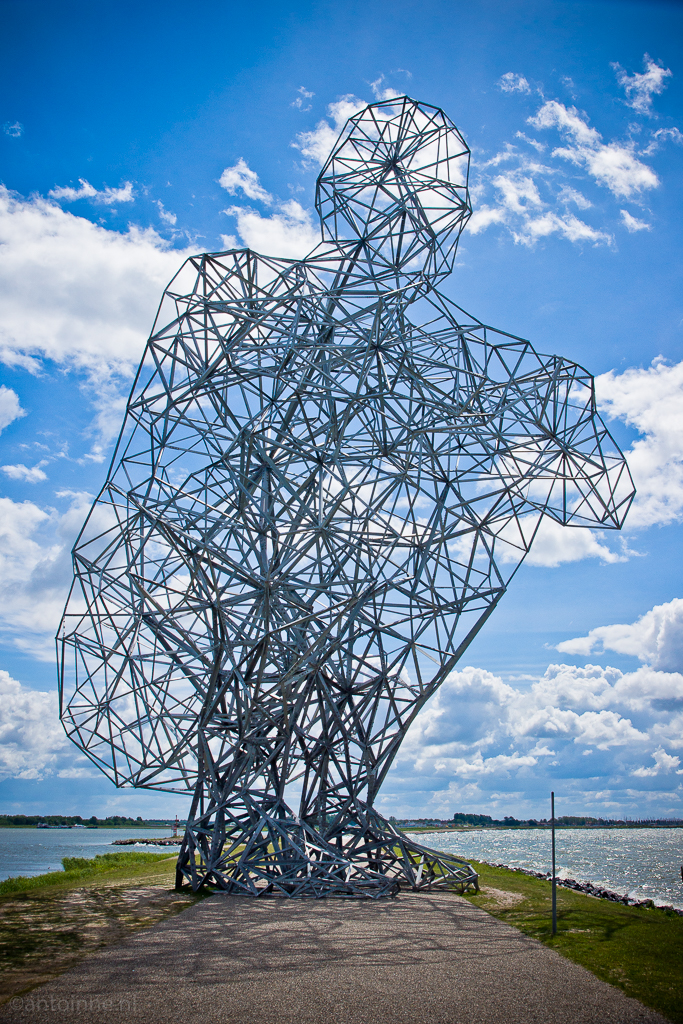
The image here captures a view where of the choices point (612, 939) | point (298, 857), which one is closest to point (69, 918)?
point (298, 857)

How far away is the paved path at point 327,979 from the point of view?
8.98 m

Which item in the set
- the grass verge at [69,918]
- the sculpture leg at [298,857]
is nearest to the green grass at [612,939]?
the sculpture leg at [298,857]

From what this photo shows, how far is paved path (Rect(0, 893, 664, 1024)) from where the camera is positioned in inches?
353

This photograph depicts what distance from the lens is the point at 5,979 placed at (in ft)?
34.3

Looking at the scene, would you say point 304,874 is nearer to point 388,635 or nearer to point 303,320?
point 388,635

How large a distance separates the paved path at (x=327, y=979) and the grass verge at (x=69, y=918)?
0.55 m

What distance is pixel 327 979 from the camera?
10.7 m

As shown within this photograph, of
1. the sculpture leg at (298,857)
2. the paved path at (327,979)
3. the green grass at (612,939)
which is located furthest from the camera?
the sculpture leg at (298,857)

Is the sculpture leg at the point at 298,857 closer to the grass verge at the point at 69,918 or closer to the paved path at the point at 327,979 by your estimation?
the grass verge at the point at 69,918

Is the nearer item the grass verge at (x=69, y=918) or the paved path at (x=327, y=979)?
the paved path at (x=327, y=979)

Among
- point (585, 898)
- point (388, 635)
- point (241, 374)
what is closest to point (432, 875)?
point (585, 898)

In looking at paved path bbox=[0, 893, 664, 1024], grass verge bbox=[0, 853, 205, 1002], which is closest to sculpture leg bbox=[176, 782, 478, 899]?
grass verge bbox=[0, 853, 205, 1002]

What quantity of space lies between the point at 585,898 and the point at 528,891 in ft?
5.36

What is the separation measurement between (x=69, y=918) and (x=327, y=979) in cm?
751
